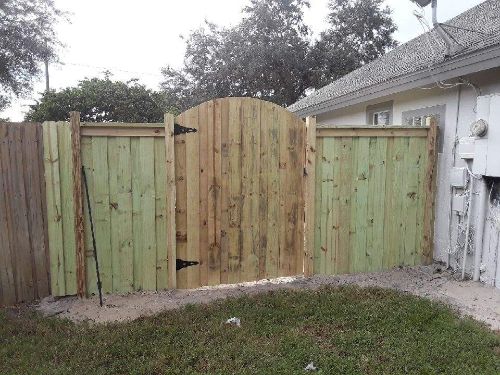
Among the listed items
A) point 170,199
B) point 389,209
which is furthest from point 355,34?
point 170,199

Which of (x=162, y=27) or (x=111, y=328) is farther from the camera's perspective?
(x=162, y=27)

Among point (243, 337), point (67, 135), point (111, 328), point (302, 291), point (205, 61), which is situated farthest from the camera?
point (205, 61)

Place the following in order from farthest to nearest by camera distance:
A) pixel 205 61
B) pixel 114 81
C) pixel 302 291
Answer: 1. pixel 205 61
2. pixel 114 81
3. pixel 302 291

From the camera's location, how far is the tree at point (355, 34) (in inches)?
918

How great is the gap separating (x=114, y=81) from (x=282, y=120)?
1173cm

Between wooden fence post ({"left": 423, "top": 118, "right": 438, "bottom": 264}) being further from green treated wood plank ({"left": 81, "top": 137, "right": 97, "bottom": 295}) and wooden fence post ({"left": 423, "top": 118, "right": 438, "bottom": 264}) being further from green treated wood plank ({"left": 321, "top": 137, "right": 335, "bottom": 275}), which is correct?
green treated wood plank ({"left": 81, "top": 137, "right": 97, "bottom": 295})

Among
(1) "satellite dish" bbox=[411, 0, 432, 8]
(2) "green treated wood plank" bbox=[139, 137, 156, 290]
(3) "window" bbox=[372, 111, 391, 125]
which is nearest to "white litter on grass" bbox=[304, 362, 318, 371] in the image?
(2) "green treated wood plank" bbox=[139, 137, 156, 290]

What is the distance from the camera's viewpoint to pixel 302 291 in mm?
3947

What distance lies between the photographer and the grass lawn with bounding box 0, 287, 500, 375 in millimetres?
2609

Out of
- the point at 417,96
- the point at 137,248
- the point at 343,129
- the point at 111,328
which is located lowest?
the point at 111,328

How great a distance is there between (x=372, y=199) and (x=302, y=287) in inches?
51.8

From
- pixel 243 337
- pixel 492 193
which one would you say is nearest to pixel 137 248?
pixel 243 337

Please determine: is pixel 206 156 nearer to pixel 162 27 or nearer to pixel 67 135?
pixel 67 135

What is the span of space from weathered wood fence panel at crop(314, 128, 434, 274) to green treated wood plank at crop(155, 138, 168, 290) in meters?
1.64
